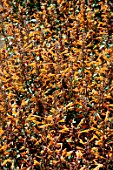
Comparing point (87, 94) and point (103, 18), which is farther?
point (103, 18)

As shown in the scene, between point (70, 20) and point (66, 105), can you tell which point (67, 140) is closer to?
point (66, 105)

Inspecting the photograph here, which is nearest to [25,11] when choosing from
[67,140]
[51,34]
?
[51,34]

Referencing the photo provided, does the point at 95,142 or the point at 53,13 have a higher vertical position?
the point at 53,13

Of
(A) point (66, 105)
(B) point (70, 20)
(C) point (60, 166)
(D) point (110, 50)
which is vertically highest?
(B) point (70, 20)

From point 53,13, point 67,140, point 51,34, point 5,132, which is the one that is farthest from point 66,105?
point 53,13

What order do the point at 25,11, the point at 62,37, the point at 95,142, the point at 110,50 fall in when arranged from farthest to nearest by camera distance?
the point at 25,11, the point at 62,37, the point at 110,50, the point at 95,142

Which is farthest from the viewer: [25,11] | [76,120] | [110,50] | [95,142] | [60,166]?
[25,11]
